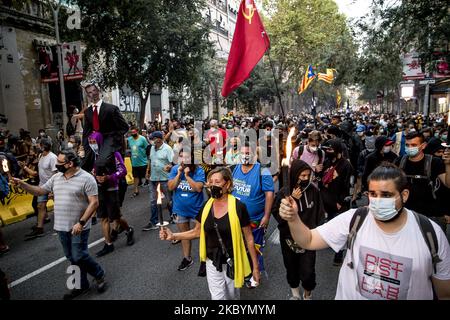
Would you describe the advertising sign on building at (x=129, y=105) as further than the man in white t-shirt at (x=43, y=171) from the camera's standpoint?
Yes

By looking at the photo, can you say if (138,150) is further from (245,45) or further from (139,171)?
(245,45)

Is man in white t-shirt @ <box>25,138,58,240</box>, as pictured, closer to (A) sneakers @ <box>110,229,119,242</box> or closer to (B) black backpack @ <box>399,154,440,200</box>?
(A) sneakers @ <box>110,229,119,242</box>

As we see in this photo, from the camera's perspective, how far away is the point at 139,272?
200 inches

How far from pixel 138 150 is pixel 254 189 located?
5991 mm

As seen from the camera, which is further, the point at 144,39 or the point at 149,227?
the point at 144,39

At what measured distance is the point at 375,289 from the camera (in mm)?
2232

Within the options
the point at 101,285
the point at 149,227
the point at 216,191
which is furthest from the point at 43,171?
the point at 216,191

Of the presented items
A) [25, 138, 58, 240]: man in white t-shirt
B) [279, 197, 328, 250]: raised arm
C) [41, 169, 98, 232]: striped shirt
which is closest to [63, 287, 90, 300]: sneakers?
[41, 169, 98, 232]: striped shirt

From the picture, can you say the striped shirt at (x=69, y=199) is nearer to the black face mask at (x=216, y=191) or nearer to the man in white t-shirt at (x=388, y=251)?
the black face mask at (x=216, y=191)

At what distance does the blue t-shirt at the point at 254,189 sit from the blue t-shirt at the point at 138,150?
5.76 metres

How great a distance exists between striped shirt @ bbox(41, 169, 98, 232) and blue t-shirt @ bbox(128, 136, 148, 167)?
5.29 metres

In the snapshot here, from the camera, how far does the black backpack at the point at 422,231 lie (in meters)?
2.08

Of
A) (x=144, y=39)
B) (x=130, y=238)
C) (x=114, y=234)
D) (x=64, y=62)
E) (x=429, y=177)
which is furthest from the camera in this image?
(x=144, y=39)

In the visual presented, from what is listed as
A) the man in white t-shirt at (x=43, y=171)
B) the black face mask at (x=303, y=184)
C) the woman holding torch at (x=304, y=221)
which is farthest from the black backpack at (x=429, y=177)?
the man in white t-shirt at (x=43, y=171)
